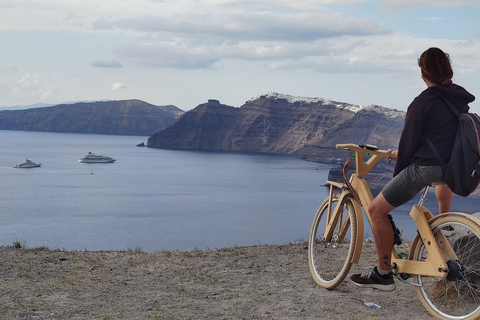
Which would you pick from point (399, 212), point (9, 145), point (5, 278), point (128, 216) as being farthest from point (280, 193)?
point (9, 145)

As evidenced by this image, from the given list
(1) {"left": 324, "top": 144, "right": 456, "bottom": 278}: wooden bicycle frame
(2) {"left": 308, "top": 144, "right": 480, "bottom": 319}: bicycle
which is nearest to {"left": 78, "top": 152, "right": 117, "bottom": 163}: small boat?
(1) {"left": 324, "top": 144, "right": 456, "bottom": 278}: wooden bicycle frame

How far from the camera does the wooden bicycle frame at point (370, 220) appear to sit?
4.06 m

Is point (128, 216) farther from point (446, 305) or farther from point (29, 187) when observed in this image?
point (446, 305)

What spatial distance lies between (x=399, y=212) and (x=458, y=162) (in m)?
79.6

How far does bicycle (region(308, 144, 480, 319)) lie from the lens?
4.00m

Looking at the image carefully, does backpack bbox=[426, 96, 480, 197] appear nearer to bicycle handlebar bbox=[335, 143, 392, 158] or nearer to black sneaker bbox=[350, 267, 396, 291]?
bicycle handlebar bbox=[335, 143, 392, 158]

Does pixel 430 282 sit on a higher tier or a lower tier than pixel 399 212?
higher

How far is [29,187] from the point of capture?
95688mm

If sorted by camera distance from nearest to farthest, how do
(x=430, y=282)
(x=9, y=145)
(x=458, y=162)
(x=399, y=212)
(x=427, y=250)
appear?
1. (x=458, y=162)
2. (x=427, y=250)
3. (x=430, y=282)
4. (x=399, y=212)
5. (x=9, y=145)

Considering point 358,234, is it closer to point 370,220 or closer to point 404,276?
point 370,220

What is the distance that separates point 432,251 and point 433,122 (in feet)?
3.00

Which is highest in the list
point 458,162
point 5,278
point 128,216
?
point 458,162

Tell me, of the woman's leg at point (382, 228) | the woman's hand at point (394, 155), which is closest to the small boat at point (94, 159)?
the woman's hand at point (394, 155)

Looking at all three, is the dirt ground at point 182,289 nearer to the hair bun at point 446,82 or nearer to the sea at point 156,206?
the hair bun at point 446,82
